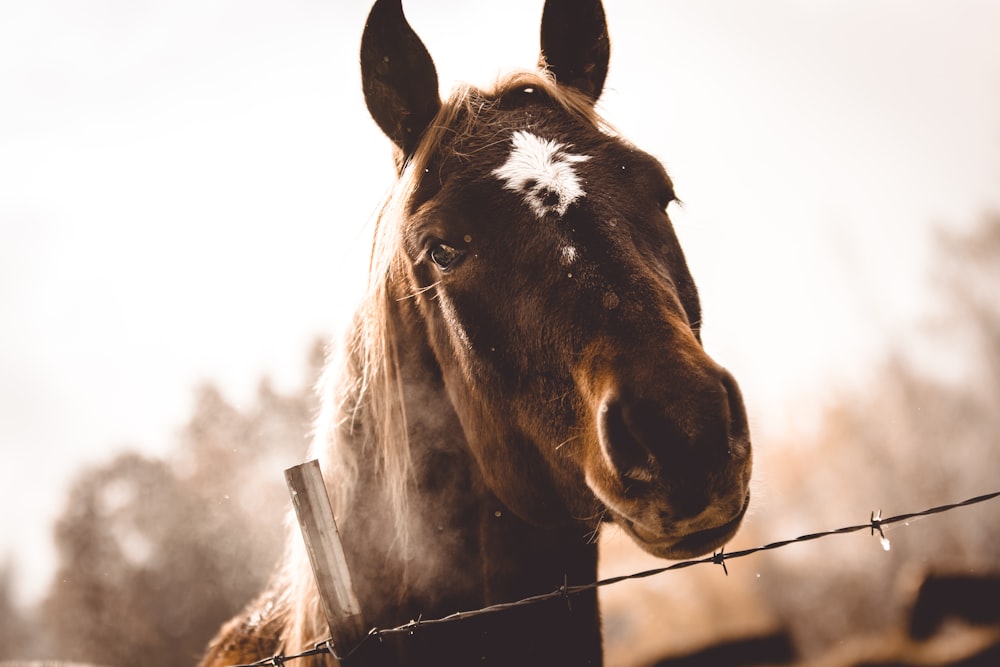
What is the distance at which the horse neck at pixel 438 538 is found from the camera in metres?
2.09

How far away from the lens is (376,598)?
212cm

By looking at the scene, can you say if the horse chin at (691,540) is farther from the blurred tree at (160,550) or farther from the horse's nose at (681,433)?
the blurred tree at (160,550)

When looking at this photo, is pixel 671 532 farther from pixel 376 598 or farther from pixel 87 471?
pixel 87 471

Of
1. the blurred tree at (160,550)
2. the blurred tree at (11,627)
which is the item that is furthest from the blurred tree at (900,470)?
the blurred tree at (11,627)

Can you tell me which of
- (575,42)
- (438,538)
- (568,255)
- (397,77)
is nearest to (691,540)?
(568,255)

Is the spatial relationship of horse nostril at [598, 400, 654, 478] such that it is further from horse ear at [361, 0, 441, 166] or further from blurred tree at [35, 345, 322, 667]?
blurred tree at [35, 345, 322, 667]

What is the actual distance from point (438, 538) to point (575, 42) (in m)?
2.24

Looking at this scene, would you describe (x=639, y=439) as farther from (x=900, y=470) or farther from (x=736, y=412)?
(x=900, y=470)

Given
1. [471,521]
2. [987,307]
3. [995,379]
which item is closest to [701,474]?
[471,521]

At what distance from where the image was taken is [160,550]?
2462 centimetres

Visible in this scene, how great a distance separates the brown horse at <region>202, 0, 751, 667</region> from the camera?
1514mm

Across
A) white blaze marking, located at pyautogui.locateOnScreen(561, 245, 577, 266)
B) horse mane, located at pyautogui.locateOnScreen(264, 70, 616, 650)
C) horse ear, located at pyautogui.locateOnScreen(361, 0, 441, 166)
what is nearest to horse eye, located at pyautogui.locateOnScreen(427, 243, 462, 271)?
horse mane, located at pyautogui.locateOnScreen(264, 70, 616, 650)

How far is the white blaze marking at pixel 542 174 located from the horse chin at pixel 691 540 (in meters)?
0.99

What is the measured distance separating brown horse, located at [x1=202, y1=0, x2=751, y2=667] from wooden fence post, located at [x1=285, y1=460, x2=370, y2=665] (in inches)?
13.4
